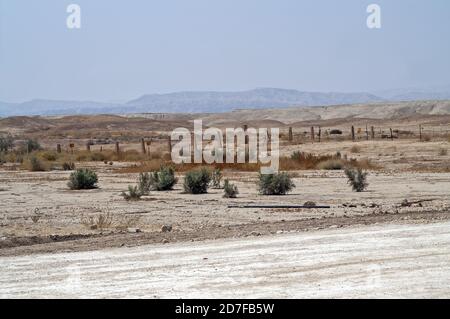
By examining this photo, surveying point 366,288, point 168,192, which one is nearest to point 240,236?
point 366,288

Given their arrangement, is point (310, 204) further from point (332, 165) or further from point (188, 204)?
point (332, 165)

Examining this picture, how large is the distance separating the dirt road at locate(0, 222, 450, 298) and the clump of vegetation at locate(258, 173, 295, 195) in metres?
13.5

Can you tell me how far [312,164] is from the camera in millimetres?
47281

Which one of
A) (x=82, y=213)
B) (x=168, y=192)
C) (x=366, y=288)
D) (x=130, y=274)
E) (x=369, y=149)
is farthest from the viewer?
(x=369, y=149)

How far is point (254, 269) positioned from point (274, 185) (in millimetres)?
17780

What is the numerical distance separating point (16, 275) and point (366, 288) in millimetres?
5533

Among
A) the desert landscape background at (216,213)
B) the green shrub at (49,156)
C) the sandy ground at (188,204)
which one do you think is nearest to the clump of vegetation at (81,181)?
the sandy ground at (188,204)

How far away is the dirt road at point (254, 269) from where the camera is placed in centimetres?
1145

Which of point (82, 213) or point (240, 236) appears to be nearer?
point (240, 236)

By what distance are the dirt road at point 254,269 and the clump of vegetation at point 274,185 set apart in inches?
532

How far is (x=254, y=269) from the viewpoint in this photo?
13.2 m

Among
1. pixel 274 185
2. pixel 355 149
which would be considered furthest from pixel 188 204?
pixel 355 149
